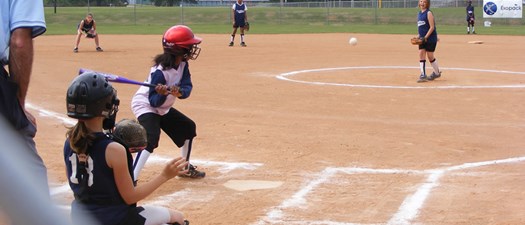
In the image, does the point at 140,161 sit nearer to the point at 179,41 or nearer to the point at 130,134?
the point at 179,41

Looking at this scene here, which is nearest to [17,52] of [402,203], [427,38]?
[402,203]

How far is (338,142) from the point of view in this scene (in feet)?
30.0

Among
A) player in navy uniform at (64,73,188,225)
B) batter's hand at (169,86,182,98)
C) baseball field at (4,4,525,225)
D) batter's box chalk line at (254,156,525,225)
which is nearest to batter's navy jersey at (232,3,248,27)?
baseball field at (4,4,525,225)

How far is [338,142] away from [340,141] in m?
0.07

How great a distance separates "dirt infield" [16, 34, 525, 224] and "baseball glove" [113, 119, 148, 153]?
1339 millimetres

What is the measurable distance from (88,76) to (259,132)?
5.80 m

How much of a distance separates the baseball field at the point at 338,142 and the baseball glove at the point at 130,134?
114 centimetres

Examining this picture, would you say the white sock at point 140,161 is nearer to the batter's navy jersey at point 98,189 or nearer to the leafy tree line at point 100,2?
the batter's navy jersey at point 98,189

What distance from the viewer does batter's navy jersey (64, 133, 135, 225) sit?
13.4ft

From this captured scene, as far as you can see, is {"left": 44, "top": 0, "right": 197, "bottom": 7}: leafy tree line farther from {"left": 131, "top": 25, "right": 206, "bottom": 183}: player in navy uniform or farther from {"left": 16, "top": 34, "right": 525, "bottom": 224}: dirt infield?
{"left": 131, "top": 25, "right": 206, "bottom": 183}: player in navy uniform

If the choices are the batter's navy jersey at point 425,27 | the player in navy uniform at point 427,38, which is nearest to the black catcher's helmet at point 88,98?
the player in navy uniform at point 427,38

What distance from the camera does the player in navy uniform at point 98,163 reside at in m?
4.05

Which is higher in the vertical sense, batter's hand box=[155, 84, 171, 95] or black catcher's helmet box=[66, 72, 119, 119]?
black catcher's helmet box=[66, 72, 119, 119]

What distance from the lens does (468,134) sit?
968 centimetres
